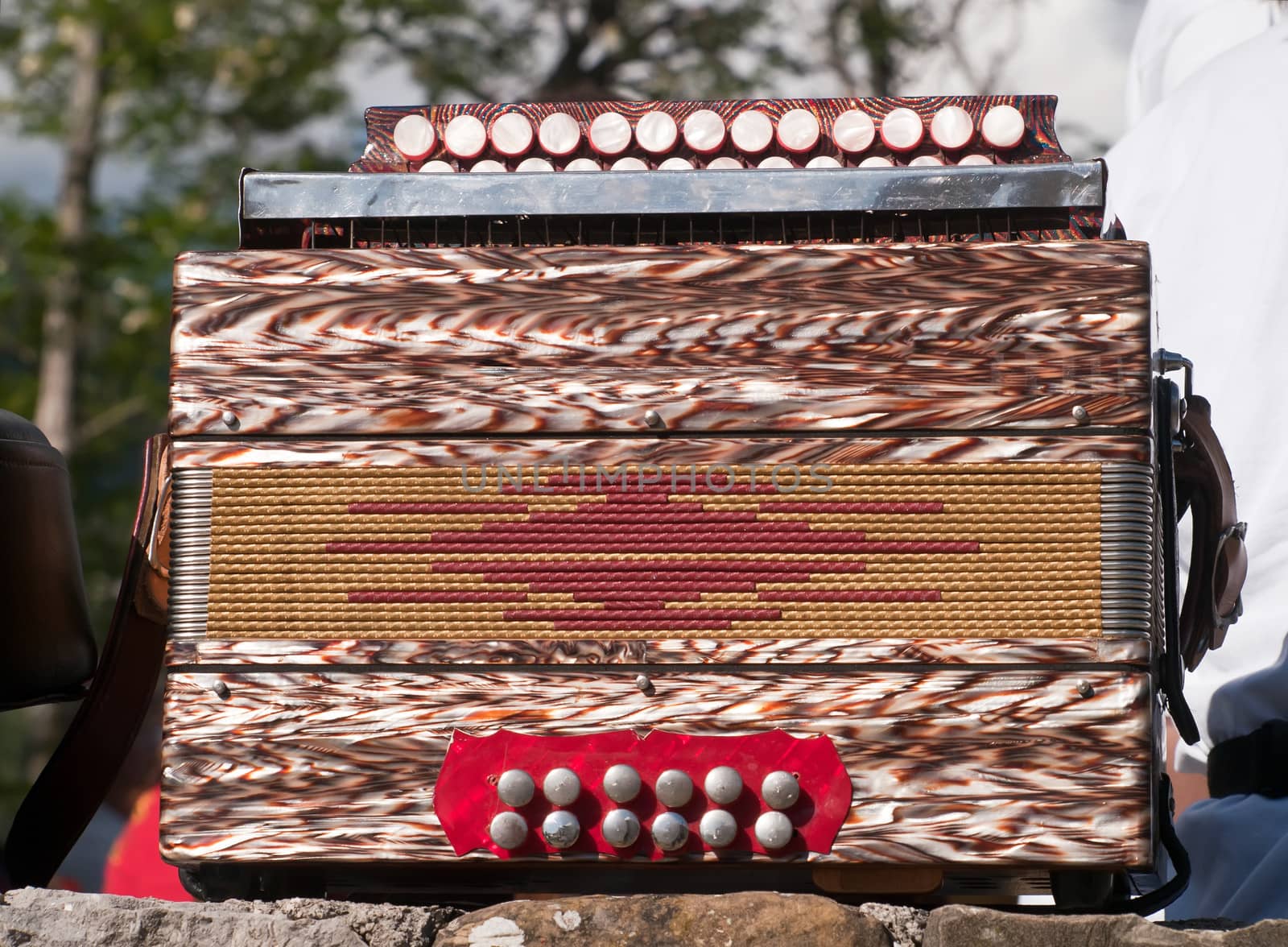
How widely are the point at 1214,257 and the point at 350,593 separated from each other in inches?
62.0

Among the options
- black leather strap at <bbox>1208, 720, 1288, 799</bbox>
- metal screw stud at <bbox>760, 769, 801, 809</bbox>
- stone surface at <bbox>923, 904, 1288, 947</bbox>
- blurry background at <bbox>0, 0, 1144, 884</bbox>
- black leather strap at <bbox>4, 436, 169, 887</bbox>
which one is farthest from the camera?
blurry background at <bbox>0, 0, 1144, 884</bbox>

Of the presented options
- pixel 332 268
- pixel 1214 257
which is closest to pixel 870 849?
pixel 332 268

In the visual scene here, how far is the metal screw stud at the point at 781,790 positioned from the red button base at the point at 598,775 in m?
0.02

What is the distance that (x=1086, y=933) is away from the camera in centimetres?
106

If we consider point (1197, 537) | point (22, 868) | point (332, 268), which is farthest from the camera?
point (1197, 537)

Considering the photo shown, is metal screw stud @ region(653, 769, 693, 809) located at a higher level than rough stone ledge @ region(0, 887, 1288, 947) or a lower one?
higher

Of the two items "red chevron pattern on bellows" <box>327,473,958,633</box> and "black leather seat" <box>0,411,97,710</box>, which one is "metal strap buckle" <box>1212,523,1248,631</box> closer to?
"red chevron pattern on bellows" <box>327,473,958,633</box>

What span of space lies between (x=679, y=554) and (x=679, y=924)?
1.02 feet

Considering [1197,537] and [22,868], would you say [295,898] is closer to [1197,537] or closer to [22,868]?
[22,868]

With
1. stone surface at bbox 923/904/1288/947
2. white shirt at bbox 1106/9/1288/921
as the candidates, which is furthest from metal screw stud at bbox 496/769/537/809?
white shirt at bbox 1106/9/1288/921

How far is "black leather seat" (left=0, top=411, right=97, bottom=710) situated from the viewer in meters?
1.46

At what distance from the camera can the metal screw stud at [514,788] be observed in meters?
1.21

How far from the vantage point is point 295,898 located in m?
1.16

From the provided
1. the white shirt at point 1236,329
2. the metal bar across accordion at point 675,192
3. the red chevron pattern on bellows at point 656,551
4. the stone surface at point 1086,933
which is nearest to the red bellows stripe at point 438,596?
the red chevron pattern on bellows at point 656,551
